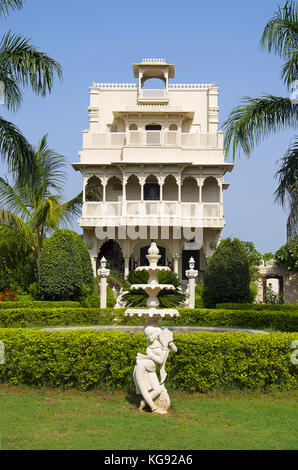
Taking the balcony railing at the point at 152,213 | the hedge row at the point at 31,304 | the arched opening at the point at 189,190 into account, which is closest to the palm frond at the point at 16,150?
the hedge row at the point at 31,304

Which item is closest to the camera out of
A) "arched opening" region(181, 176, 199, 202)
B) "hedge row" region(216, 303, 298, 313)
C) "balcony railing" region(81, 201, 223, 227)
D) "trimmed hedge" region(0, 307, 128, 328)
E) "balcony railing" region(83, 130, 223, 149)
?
"trimmed hedge" region(0, 307, 128, 328)

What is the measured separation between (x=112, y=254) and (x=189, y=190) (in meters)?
5.31

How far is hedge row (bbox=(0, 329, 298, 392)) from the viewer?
7758 mm

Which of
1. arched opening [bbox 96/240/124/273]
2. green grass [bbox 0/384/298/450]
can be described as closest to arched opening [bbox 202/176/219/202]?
arched opening [bbox 96/240/124/273]

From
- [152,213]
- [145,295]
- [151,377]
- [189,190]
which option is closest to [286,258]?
[189,190]

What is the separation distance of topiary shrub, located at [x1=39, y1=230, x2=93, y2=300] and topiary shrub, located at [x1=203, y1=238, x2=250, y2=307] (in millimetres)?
4372

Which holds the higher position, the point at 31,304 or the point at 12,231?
the point at 12,231

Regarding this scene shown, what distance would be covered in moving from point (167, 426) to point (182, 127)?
78.5 ft

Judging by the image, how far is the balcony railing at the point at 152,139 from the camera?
26000mm

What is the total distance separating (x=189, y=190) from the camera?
91.0 ft

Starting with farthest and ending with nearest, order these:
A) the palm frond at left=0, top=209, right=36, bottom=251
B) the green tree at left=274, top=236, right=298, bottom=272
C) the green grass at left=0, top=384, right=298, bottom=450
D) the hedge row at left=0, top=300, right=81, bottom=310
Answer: the green tree at left=274, top=236, right=298, bottom=272 → the palm frond at left=0, top=209, right=36, bottom=251 → the hedge row at left=0, top=300, right=81, bottom=310 → the green grass at left=0, top=384, right=298, bottom=450

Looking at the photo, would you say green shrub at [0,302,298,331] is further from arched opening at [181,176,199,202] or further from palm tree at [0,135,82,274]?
arched opening at [181,176,199,202]

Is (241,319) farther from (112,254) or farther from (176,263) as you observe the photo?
(112,254)

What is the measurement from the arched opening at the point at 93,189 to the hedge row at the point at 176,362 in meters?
18.9
